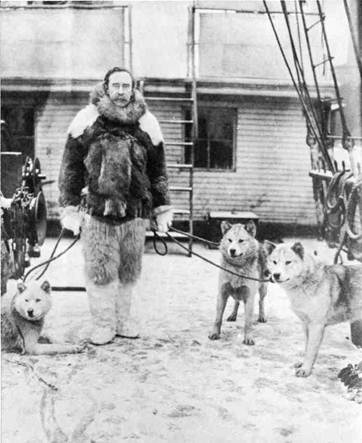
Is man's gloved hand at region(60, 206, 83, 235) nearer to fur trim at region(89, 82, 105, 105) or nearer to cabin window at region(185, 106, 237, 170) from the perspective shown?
fur trim at region(89, 82, 105, 105)

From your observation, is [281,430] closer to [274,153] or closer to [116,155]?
[116,155]

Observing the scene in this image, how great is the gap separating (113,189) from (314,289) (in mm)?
1154

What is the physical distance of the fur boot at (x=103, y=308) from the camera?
291 cm

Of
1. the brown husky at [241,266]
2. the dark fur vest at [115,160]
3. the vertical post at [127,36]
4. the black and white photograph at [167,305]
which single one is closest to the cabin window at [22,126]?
the vertical post at [127,36]

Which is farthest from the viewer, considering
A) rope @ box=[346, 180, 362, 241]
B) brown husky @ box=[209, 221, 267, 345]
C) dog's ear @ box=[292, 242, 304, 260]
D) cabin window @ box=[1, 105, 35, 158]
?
cabin window @ box=[1, 105, 35, 158]

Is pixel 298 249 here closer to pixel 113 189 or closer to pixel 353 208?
pixel 353 208

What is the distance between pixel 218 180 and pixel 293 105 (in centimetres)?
127

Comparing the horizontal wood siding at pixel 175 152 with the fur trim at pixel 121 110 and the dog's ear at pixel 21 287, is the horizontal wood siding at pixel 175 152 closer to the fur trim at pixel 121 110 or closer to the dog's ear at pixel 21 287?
the fur trim at pixel 121 110

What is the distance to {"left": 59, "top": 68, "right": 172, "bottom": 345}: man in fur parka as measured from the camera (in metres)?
2.71

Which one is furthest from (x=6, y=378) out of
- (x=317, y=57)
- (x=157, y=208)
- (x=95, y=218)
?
(x=317, y=57)

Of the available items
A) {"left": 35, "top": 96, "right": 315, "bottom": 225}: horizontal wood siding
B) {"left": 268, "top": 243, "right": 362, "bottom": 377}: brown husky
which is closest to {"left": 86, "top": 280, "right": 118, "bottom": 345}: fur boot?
{"left": 268, "top": 243, "right": 362, "bottom": 377}: brown husky

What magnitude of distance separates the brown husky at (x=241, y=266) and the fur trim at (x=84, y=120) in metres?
0.90

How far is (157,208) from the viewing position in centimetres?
292

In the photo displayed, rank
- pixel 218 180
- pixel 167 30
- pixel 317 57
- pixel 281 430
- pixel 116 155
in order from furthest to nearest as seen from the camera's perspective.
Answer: pixel 218 180
pixel 167 30
pixel 317 57
pixel 116 155
pixel 281 430
